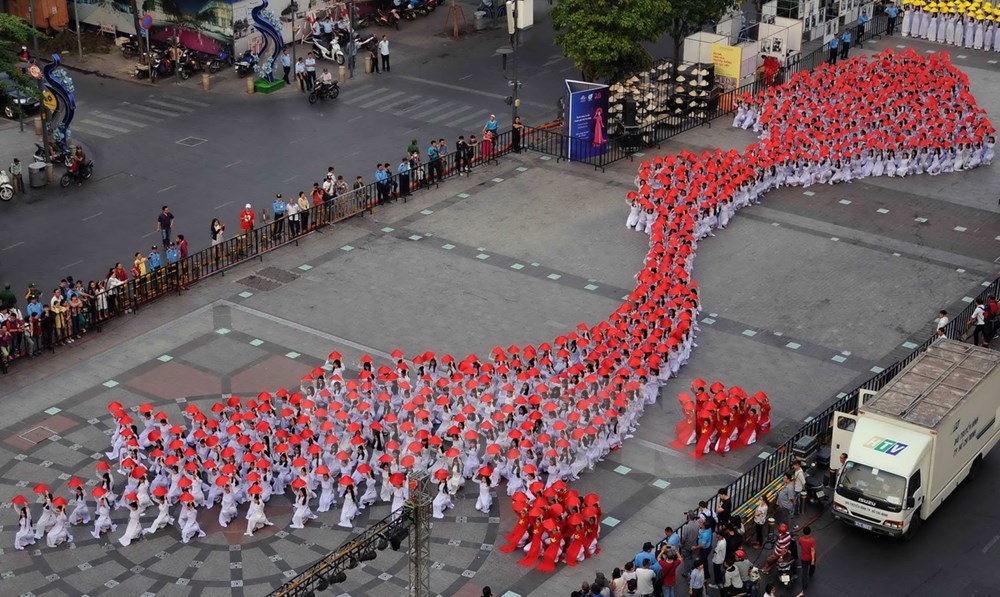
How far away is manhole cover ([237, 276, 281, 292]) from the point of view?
4431 cm

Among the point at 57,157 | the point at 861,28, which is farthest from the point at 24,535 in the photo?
the point at 861,28

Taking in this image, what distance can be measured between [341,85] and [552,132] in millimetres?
11173

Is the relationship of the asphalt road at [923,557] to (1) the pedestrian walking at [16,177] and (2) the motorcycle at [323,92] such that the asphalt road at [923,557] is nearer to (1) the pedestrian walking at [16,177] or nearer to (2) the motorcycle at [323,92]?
(1) the pedestrian walking at [16,177]

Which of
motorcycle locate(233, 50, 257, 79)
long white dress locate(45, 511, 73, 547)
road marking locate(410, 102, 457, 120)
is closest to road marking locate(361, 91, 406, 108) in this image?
road marking locate(410, 102, 457, 120)

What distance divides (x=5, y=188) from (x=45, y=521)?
21.7 metres

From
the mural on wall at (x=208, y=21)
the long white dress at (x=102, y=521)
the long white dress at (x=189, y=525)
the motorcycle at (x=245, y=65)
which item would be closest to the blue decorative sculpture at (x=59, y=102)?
the motorcycle at (x=245, y=65)

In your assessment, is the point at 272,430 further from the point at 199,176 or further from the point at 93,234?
the point at 199,176

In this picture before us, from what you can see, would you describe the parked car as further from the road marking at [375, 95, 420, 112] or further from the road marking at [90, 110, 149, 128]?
the road marking at [375, 95, 420, 112]

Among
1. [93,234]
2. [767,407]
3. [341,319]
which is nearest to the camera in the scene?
[767,407]

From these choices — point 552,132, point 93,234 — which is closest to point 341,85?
point 552,132

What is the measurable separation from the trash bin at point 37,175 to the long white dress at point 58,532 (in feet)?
74.9

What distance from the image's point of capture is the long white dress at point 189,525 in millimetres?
31953

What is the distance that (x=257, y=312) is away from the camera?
42.8 m

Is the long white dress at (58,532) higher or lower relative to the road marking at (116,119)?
lower
